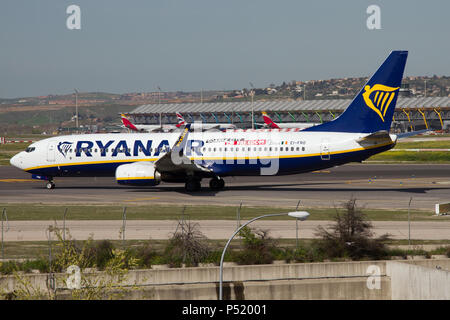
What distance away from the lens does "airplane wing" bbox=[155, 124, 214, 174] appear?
155 feet

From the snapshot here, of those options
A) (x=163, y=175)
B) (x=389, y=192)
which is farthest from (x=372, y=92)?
(x=163, y=175)

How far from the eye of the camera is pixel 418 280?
25.5m

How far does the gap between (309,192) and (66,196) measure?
1784 centimetres

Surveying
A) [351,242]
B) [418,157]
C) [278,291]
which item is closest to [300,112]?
[418,157]

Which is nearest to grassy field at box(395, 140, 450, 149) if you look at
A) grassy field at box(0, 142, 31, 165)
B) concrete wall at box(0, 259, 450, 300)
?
grassy field at box(0, 142, 31, 165)

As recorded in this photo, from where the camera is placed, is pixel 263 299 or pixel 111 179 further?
pixel 111 179

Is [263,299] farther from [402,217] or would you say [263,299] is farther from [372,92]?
[372,92]

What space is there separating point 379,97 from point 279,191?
10.2 metres

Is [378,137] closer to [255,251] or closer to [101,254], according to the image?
[255,251]

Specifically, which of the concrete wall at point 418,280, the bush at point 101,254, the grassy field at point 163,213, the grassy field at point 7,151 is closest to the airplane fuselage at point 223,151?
the grassy field at point 163,213

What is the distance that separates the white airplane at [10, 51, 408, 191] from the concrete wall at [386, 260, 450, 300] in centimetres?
1988

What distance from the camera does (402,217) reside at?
37125 millimetres

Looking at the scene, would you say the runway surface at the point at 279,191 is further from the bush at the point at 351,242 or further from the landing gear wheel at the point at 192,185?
the bush at the point at 351,242

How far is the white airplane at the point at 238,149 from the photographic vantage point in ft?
154
